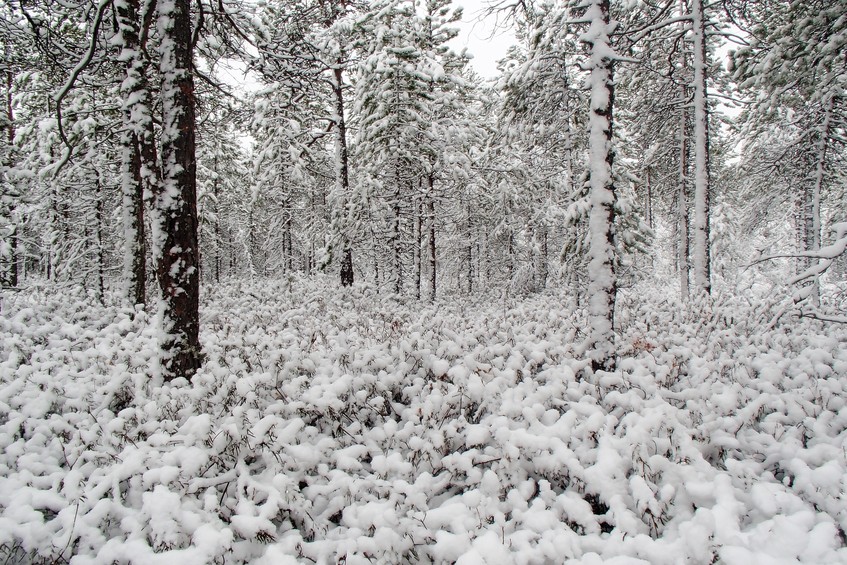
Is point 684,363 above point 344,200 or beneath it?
beneath

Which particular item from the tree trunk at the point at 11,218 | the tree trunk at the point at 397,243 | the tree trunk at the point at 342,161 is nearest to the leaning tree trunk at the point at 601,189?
the tree trunk at the point at 397,243

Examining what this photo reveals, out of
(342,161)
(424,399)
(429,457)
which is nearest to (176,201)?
(424,399)

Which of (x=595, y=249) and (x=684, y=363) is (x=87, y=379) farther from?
(x=684, y=363)

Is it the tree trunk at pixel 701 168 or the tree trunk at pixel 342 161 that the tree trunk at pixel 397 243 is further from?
the tree trunk at pixel 701 168

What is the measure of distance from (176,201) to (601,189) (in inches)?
214

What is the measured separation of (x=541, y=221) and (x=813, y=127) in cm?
815

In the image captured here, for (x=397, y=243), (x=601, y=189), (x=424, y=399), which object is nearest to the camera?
(x=424, y=399)

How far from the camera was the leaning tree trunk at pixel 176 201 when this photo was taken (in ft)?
16.9

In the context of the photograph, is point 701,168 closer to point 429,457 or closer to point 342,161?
point 342,161

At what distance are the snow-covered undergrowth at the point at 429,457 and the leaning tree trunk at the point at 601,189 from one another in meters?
0.63

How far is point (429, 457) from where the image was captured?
389 cm

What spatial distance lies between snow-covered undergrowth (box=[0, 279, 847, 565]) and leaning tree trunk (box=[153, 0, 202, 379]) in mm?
580

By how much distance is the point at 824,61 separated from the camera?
7641 millimetres

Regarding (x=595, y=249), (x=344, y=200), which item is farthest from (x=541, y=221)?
(x=595, y=249)
